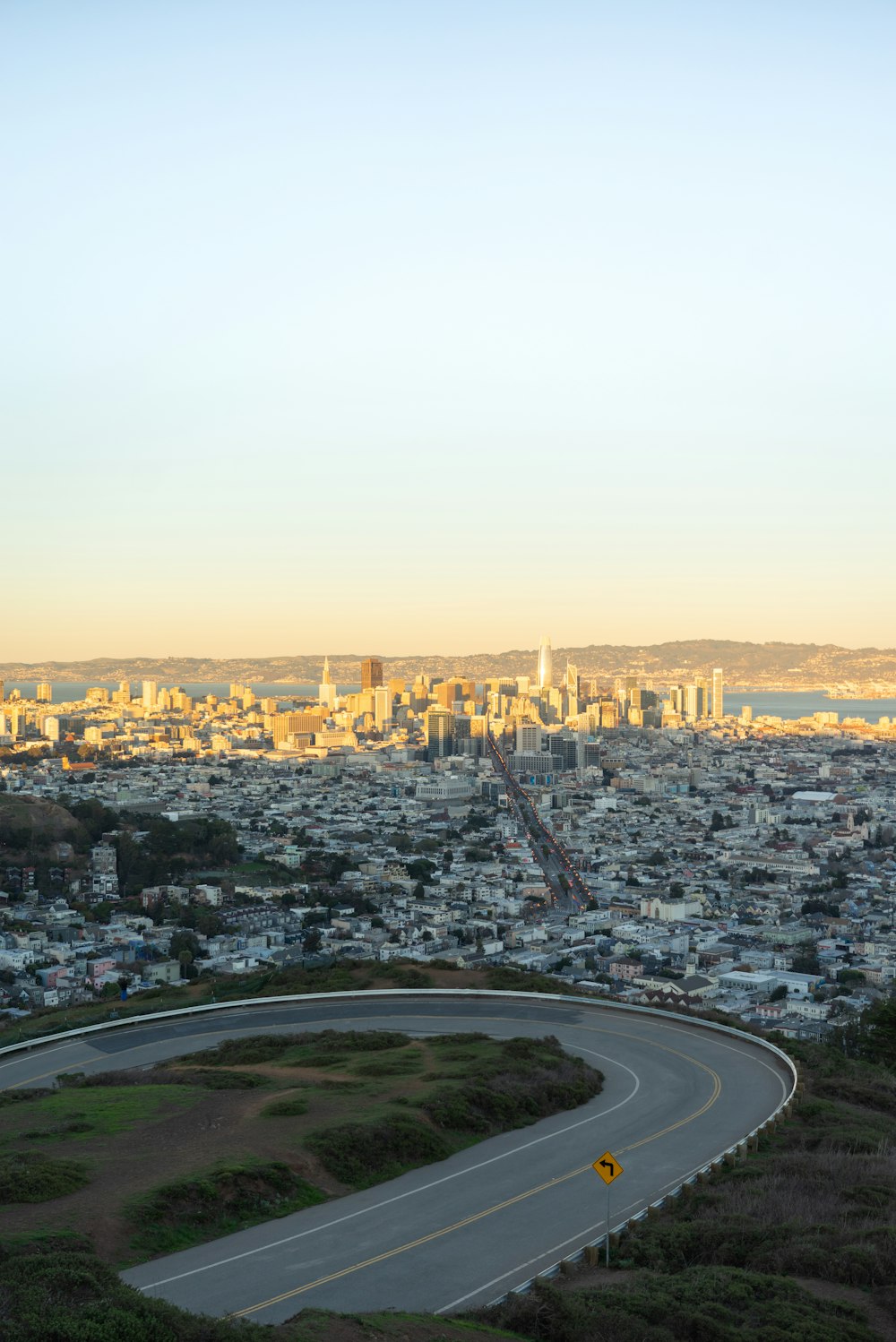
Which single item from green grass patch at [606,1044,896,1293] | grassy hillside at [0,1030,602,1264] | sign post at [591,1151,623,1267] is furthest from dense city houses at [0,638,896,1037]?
sign post at [591,1151,623,1267]

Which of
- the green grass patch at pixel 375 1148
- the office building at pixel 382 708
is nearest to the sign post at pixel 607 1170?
the green grass patch at pixel 375 1148

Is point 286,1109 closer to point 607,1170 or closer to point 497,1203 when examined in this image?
point 497,1203

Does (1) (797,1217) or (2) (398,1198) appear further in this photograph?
(2) (398,1198)

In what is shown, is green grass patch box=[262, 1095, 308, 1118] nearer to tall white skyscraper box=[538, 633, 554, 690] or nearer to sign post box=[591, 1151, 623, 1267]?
sign post box=[591, 1151, 623, 1267]

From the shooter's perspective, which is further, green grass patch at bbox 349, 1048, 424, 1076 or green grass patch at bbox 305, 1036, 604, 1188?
green grass patch at bbox 349, 1048, 424, 1076

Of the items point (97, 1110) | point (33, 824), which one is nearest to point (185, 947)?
point (33, 824)

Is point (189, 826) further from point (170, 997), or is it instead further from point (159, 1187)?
point (159, 1187)
